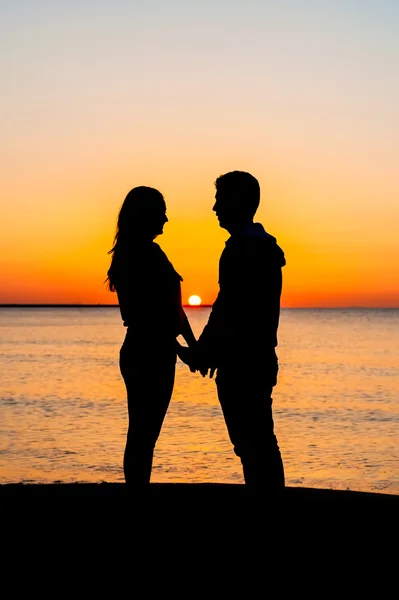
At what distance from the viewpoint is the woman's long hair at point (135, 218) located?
527 cm

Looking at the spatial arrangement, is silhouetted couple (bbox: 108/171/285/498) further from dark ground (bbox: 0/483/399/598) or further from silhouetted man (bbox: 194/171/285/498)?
dark ground (bbox: 0/483/399/598)

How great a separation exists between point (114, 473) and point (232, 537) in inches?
326

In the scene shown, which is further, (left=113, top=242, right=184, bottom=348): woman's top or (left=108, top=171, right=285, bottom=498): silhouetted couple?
(left=113, top=242, right=184, bottom=348): woman's top

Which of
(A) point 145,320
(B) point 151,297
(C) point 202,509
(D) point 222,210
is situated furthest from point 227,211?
(C) point 202,509

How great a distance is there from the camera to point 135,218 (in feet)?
17.4

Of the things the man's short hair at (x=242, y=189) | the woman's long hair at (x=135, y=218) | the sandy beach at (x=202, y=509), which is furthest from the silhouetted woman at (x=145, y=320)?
the man's short hair at (x=242, y=189)

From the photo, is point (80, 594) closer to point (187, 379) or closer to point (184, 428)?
point (184, 428)

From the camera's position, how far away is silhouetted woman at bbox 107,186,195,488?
5277mm

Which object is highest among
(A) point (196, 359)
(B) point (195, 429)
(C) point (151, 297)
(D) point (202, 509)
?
(C) point (151, 297)

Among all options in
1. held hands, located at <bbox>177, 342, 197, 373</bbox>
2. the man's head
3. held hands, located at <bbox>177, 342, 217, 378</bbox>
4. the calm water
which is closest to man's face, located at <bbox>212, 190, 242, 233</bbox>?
the man's head

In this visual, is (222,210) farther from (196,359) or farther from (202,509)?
(202,509)

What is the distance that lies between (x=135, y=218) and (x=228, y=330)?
913mm

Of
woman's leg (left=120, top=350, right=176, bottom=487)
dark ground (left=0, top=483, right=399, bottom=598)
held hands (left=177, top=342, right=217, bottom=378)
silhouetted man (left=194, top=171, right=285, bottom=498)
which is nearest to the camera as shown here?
dark ground (left=0, top=483, right=399, bottom=598)

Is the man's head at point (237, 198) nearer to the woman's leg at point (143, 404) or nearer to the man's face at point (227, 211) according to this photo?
the man's face at point (227, 211)
